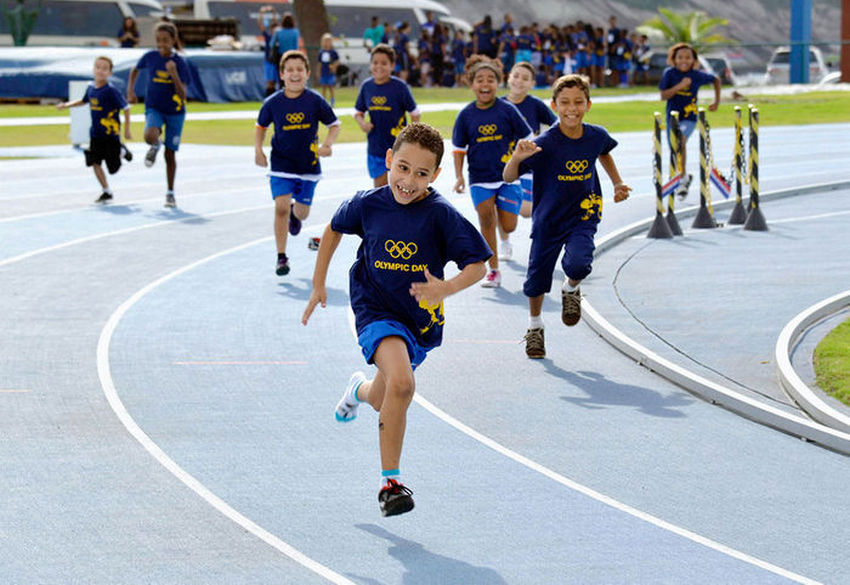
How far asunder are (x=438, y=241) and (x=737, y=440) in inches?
94.0

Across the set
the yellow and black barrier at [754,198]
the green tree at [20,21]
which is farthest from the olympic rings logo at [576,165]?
the green tree at [20,21]

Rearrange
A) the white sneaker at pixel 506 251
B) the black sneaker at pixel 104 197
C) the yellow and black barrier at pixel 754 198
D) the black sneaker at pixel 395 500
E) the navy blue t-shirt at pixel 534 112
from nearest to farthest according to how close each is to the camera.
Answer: the black sneaker at pixel 395 500 → the navy blue t-shirt at pixel 534 112 → the white sneaker at pixel 506 251 → the yellow and black barrier at pixel 754 198 → the black sneaker at pixel 104 197

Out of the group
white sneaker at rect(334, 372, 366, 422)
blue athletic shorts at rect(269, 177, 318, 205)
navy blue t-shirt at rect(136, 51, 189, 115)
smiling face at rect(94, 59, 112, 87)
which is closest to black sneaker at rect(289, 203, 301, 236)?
blue athletic shorts at rect(269, 177, 318, 205)

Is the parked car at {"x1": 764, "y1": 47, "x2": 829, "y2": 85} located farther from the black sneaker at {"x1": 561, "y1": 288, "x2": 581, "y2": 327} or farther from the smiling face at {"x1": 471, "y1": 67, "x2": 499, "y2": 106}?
the black sneaker at {"x1": 561, "y1": 288, "x2": 581, "y2": 327}

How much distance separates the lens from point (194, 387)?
927cm

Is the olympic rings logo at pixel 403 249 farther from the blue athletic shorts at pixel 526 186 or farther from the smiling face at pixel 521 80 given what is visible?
the blue athletic shorts at pixel 526 186

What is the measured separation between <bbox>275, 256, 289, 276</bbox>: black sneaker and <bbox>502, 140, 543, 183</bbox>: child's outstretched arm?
4.39 metres

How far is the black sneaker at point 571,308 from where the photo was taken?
1020 centimetres

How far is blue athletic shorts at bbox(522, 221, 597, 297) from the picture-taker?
999 cm

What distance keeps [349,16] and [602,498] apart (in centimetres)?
4566

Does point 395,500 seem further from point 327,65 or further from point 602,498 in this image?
point 327,65

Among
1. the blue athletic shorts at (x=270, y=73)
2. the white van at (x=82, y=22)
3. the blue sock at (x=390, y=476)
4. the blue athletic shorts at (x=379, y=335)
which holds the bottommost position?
the blue sock at (x=390, y=476)

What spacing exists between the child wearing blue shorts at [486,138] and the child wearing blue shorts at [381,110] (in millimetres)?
2464

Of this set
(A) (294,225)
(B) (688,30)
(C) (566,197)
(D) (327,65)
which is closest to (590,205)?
(C) (566,197)
